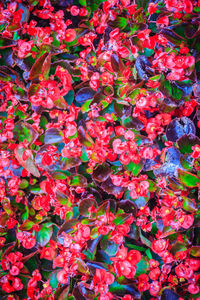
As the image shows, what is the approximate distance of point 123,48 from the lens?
826mm

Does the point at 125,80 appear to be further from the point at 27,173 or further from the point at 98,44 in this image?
the point at 27,173

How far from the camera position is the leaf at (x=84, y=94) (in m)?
0.87

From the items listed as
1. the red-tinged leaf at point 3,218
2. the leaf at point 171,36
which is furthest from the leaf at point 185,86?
the red-tinged leaf at point 3,218

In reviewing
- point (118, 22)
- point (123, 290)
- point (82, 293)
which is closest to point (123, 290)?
point (123, 290)

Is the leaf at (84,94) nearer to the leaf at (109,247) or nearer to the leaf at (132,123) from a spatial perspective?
the leaf at (132,123)

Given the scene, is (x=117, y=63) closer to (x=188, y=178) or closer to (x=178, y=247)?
(x=188, y=178)

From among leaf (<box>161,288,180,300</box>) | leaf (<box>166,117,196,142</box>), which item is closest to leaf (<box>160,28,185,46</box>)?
leaf (<box>166,117,196,142</box>)

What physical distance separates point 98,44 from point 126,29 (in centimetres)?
10

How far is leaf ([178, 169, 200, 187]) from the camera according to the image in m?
0.80

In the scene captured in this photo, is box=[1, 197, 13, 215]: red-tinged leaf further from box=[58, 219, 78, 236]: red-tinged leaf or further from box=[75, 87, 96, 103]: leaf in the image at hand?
box=[75, 87, 96, 103]: leaf

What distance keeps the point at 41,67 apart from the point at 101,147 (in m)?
0.32

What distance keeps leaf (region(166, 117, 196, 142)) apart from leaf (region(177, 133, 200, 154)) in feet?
0.06

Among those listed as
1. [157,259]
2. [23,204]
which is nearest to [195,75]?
[157,259]

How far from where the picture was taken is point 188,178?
0.80 metres
